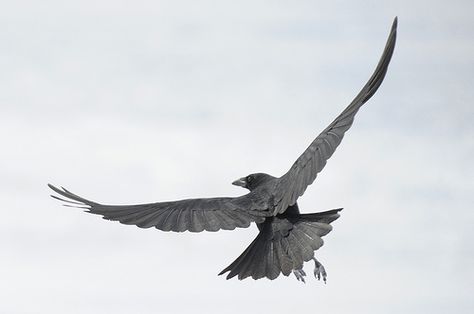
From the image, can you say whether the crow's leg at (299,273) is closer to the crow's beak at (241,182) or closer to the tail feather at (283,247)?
the tail feather at (283,247)

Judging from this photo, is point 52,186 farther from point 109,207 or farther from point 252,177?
point 252,177

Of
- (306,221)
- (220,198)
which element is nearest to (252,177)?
(220,198)

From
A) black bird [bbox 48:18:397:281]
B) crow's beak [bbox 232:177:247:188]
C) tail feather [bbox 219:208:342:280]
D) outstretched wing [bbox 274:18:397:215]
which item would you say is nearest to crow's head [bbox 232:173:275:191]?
crow's beak [bbox 232:177:247:188]

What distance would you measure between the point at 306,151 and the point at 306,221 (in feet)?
4.31

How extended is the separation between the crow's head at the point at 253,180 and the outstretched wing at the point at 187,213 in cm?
128

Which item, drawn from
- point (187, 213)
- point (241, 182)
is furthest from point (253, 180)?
point (187, 213)

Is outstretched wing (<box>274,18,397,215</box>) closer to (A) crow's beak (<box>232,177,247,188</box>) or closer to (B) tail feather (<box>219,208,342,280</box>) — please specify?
(B) tail feather (<box>219,208,342,280</box>)

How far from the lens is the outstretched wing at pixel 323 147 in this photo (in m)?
18.7

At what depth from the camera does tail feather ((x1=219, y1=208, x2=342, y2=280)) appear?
1848 centimetres

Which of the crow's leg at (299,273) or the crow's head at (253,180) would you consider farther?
the crow's head at (253,180)

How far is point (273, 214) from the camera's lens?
1942cm

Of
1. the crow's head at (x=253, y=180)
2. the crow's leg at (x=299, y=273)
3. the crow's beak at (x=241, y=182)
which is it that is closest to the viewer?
the crow's leg at (x=299, y=273)

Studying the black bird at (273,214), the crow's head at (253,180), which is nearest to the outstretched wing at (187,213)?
the black bird at (273,214)

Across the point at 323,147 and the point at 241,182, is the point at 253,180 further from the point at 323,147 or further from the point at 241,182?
the point at 323,147
